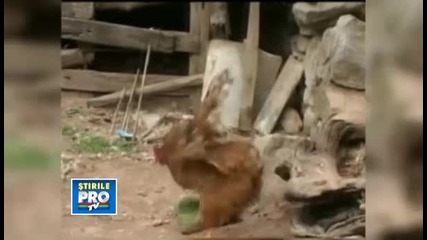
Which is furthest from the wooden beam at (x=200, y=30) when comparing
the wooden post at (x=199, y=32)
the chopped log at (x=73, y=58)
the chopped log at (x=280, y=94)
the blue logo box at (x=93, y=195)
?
the blue logo box at (x=93, y=195)

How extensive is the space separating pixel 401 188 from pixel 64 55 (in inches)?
46.9

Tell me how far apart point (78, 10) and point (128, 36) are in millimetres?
180

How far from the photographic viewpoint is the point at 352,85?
9.90 feet

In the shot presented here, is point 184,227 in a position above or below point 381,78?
below

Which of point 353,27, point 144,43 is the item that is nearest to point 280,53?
point 353,27

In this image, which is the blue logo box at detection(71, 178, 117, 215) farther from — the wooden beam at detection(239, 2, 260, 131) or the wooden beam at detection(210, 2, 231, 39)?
the wooden beam at detection(210, 2, 231, 39)

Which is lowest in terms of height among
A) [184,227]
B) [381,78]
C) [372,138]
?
[184,227]

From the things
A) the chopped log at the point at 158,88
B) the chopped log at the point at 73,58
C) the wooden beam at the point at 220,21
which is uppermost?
the wooden beam at the point at 220,21

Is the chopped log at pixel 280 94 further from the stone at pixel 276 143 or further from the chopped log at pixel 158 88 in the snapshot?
the chopped log at pixel 158 88

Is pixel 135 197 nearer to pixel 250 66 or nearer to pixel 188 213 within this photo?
pixel 188 213

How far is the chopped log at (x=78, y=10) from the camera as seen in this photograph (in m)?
2.95

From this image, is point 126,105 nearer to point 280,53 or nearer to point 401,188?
point 280,53

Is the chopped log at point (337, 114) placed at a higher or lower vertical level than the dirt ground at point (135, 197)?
higher

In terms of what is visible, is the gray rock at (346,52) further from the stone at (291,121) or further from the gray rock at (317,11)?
the stone at (291,121)
